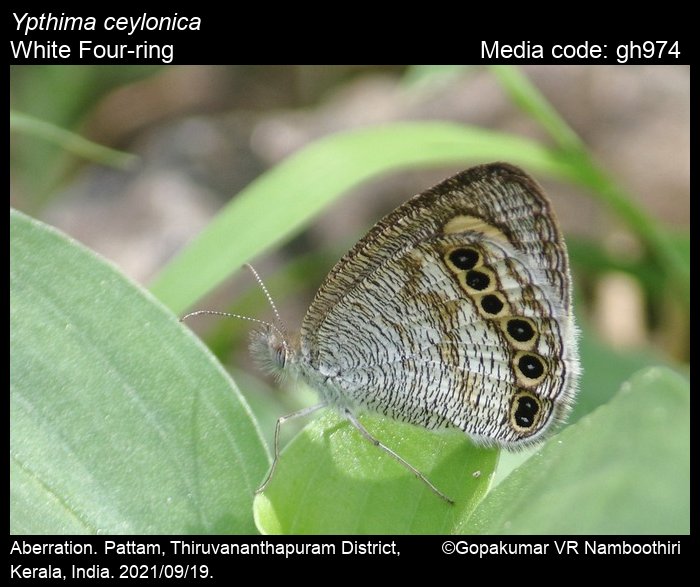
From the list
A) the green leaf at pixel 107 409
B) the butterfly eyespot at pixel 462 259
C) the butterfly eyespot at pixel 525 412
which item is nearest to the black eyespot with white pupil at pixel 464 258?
the butterfly eyespot at pixel 462 259

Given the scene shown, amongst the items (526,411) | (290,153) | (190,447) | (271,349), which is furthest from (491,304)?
(290,153)

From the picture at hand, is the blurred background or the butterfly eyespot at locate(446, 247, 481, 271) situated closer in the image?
the butterfly eyespot at locate(446, 247, 481, 271)

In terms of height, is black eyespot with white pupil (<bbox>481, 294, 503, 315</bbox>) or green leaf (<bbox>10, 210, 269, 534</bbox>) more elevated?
black eyespot with white pupil (<bbox>481, 294, 503, 315</bbox>)

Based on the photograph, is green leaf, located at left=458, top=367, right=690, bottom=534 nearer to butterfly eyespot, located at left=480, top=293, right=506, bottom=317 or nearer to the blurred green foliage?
the blurred green foliage

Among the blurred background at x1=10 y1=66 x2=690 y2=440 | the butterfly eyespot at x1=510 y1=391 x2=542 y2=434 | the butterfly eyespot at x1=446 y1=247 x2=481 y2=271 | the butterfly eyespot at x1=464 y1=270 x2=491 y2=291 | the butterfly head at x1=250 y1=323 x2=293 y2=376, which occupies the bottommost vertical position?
the butterfly eyespot at x1=510 y1=391 x2=542 y2=434

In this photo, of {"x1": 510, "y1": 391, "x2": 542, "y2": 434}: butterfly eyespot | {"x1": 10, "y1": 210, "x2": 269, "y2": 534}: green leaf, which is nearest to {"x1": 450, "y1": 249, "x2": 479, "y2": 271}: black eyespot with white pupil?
{"x1": 510, "y1": 391, "x2": 542, "y2": 434}: butterfly eyespot

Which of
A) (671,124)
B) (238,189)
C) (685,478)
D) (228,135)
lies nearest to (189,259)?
(685,478)

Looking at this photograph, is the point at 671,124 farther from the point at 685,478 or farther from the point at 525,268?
the point at 685,478

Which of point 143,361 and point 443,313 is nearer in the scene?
point 143,361
